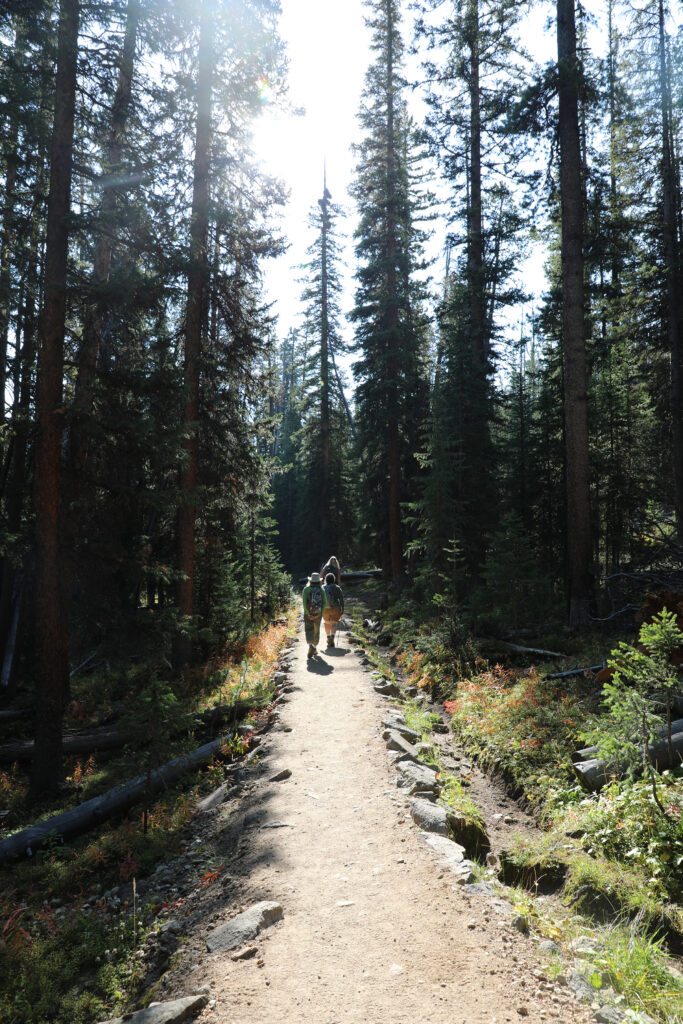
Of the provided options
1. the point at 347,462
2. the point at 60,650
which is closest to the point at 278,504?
the point at 347,462

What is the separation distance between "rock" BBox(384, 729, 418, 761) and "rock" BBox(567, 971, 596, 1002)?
3.71 metres

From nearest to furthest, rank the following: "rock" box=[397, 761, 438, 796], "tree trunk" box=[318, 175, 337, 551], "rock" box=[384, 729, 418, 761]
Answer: "rock" box=[397, 761, 438, 796] < "rock" box=[384, 729, 418, 761] < "tree trunk" box=[318, 175, 337, 551]

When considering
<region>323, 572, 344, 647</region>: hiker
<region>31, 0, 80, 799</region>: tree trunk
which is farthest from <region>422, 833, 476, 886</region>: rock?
<region>323, 572, 344, 647</region>: hiker

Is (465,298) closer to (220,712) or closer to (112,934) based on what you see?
(220,712)

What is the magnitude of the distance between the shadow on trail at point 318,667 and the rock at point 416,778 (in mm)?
5341

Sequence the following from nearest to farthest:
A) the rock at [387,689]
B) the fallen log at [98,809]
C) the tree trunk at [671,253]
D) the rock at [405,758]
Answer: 1. the fallen log at [98,809]
2. the rock at [405,758]
3. the rock at [387,689]
4. the tree trunk at [671,253]

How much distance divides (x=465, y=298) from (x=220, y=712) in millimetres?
15265

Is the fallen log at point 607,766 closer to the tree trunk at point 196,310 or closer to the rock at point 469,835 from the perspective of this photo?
the rock at point 469,835

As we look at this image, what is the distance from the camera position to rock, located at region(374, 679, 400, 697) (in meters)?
10.3

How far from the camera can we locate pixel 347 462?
34.9 metres

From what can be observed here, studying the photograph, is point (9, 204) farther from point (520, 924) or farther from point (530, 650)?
point (520, 924)

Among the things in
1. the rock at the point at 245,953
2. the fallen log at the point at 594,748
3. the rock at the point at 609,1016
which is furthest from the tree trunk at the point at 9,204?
the rock at the point at 609,1016

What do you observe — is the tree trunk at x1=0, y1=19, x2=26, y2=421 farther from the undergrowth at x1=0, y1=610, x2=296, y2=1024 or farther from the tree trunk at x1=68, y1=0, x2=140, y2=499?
the undergrowth at x1=0, y1=610, x2=296, y2=1024

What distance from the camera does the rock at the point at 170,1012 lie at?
116 inches
